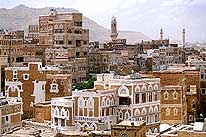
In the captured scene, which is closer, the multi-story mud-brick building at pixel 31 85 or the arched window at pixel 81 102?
the arched window at pixel 81 102

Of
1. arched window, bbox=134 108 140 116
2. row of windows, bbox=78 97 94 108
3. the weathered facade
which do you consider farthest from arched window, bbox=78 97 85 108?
the weathered facade

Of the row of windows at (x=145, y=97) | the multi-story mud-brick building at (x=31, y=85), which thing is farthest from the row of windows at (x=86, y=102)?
the multi-story mud-brick building at (x=31, y=85)

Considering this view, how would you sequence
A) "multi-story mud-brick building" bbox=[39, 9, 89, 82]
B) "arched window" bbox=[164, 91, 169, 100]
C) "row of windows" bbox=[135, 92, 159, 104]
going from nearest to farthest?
"row of windows" bbox=[135, 92, 159, 104] < "arched window" bbox=[164, 91, 169, 100] < "multi-story mud-brick building" bbox=[39, 9, 89, 82]

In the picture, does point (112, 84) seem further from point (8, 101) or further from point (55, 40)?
point (55, 40)

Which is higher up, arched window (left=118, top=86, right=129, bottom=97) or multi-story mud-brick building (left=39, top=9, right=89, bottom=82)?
multi-story mud-brick building (left=39, top=9, right=89, bottom=82)

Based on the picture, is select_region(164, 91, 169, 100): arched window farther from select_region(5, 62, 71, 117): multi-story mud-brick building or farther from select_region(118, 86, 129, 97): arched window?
select_region(5, 62, 71, 117): multi-story mud-brick building

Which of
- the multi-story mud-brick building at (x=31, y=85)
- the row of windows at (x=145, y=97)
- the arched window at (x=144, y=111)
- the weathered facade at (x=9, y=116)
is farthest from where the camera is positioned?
the multi-story mud-brick building at (x=31, y=85)

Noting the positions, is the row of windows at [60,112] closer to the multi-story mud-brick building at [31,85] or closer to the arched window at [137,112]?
the arched window at [137,112]

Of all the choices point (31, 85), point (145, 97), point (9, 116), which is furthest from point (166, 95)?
point (9, 116)

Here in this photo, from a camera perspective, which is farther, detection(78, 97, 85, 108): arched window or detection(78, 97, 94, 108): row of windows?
detection(78, 97, 85, 108): arched window

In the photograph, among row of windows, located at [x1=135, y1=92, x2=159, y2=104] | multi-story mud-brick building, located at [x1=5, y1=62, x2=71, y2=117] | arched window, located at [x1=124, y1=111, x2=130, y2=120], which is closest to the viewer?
arched window, located at [x1=124, y1=111, x2=130, y2=120]

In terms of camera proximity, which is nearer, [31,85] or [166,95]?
[166,95]

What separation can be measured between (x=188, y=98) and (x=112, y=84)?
44.4 feet

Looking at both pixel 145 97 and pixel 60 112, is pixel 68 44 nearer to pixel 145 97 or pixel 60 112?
pixel 60 112
